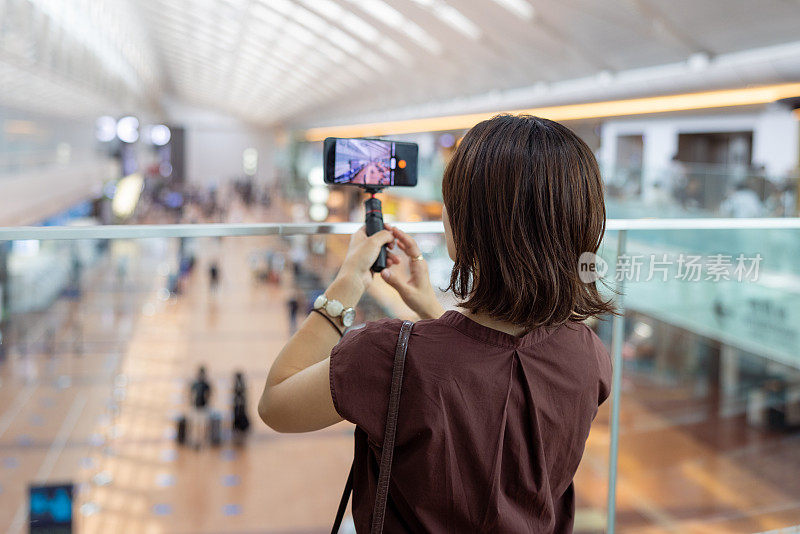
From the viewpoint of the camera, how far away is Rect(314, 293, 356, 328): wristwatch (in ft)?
4.04

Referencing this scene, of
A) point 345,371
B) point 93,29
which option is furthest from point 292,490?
point 93,29

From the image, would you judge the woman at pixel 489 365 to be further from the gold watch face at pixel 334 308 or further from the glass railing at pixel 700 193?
the glass railing at pixel 700 193

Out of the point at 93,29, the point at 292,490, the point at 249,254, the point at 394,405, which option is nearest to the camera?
the point at 394,405

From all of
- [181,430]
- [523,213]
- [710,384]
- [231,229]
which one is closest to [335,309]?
[523,213]

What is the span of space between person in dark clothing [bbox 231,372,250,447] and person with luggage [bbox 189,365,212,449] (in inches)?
20.6

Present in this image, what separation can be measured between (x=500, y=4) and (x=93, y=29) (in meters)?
11.1

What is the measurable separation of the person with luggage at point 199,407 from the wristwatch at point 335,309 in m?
11.9

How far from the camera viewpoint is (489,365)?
1.10 m

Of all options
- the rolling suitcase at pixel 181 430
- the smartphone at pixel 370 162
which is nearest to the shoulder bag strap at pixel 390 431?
the smartphone at pixel 370 162

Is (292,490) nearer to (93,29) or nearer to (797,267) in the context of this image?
(797,267)

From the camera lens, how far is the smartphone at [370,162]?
1.50 meters

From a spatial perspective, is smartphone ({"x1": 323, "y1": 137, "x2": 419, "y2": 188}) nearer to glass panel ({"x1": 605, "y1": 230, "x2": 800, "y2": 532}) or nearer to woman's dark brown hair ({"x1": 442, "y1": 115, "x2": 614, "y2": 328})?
woman's dark brown hair ({"x1": 442, "y1": 115, "x2": 614, "y2": 328})

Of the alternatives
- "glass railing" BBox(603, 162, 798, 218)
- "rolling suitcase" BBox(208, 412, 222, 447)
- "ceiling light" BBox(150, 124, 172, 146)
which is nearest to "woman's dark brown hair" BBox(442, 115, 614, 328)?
"glass railing" BBox(603, 162, 798, 218)

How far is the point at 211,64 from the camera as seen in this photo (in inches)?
1527
